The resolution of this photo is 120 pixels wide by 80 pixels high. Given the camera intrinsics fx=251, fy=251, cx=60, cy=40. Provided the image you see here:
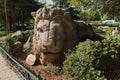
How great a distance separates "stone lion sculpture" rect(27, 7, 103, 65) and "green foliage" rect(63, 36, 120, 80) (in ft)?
13.0

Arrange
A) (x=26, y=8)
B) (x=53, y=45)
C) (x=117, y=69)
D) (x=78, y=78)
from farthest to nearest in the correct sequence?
(x=26, y=8) → (x=53, y=45) → (x=117, y=69) → (x=78, y=78)

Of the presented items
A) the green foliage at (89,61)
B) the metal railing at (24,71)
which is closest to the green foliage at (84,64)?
the green foliage at (89,61)

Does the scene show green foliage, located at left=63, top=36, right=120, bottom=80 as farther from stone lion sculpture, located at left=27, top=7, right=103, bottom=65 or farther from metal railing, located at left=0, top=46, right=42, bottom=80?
stone lion sculpture, located at left=27, top=7, right=103, bottom=65

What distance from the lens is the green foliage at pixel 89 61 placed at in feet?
25.9

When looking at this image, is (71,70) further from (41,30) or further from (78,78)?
(41,30)

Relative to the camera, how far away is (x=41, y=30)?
1362 centimetres

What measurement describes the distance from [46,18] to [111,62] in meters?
5.52

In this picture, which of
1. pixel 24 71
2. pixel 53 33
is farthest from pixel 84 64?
pixel 53 33

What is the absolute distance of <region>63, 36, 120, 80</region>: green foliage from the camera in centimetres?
789

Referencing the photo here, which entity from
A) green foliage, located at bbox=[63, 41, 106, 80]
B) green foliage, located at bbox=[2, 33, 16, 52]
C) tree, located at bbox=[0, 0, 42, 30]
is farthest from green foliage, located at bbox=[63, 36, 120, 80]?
tree, located at bbox=[0, 0, 42, 30]

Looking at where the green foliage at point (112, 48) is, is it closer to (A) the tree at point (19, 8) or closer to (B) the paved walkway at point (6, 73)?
(B) the paved walkway at point (6, 73)

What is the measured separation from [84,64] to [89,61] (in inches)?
8.1

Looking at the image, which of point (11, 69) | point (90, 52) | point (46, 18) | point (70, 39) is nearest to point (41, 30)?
point (46, 18)

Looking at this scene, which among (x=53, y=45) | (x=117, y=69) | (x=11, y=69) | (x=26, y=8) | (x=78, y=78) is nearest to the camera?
(x=78, y=78)
